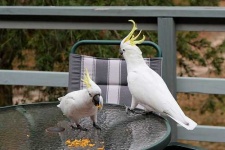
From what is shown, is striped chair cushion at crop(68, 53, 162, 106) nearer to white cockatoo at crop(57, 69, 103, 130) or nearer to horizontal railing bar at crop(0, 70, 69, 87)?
horizontal railing bar at crop(0, 70, 69, 87)

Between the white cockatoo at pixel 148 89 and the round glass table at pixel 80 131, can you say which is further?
the white cockatoo at pixel 148 89

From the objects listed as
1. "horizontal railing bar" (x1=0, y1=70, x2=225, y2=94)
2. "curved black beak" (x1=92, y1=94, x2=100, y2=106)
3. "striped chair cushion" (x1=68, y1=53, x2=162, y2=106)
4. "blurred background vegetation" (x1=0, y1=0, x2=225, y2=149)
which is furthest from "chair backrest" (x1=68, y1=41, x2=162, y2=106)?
"blurred background vegetation" (x1=0, y1=0, x2=225, y2=149)

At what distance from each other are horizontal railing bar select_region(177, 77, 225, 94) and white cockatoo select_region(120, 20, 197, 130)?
0.77 meters

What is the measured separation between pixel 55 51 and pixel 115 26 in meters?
1.13

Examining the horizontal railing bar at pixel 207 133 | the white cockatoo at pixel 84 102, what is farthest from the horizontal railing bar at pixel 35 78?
the white cockatoo at pixel 84 102

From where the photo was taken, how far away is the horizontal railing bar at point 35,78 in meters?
2.97

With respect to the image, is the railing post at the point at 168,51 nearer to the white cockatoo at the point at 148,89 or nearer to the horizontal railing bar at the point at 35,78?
the horizontal railing bar at the point at 35,78

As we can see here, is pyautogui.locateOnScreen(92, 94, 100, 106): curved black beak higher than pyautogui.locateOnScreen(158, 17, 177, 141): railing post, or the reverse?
pyautogui.locateOnScreen(158, 17, 177, 141): railing post

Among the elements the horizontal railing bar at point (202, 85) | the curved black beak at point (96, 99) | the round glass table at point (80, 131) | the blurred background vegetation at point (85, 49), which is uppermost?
the blurred background vegetation at point (85, 49)

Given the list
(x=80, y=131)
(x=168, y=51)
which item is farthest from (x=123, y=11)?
(x=80, y=131)

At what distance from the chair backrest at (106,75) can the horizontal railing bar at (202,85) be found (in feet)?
1.30

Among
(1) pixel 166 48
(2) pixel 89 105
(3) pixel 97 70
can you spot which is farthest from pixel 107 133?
(1) pixel 166 48

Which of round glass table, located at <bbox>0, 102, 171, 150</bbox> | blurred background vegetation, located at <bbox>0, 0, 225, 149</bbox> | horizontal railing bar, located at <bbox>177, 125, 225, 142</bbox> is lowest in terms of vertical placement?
horizontal railing bar, located at <bbox>177, 125, 225, 142</bbox>

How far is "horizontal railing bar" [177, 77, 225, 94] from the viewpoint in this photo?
2.72 m
